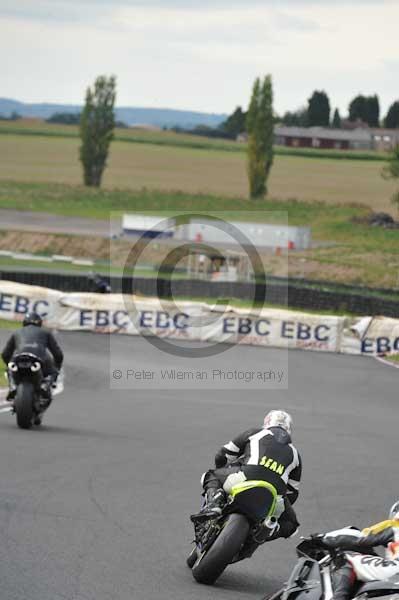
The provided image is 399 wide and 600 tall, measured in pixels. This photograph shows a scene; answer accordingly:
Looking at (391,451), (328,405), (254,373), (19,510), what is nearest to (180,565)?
(19,510)

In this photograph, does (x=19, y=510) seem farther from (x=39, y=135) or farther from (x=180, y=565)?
(x=39, y=135)

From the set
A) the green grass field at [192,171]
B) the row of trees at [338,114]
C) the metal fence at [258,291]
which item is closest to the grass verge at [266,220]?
the green grass field at [192,171]

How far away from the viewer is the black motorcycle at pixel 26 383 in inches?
603

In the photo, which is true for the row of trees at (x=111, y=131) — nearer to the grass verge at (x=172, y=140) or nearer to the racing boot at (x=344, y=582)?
the grass verge at (x=172, y=140)

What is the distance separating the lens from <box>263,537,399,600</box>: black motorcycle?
6.92m

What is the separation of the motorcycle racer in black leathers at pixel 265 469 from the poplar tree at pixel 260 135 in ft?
240

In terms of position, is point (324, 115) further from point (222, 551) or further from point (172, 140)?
point (222, 551)

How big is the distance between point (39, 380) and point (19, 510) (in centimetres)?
523

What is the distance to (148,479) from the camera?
41.7 feet

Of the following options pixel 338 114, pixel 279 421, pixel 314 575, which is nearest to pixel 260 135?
pixel 279 421

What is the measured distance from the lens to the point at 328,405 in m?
21.8

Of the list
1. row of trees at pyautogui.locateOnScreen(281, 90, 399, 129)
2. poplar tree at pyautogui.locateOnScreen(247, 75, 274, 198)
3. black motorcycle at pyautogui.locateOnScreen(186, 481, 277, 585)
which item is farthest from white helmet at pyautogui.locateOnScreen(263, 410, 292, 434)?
row of trees at pyautogui.locateOnScreen(281, 90, 399, 129)

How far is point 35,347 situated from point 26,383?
512mm

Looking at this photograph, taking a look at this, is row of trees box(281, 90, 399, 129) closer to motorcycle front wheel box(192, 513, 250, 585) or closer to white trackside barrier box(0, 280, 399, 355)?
white trackside barrier box(0, 280, 399, 355)
